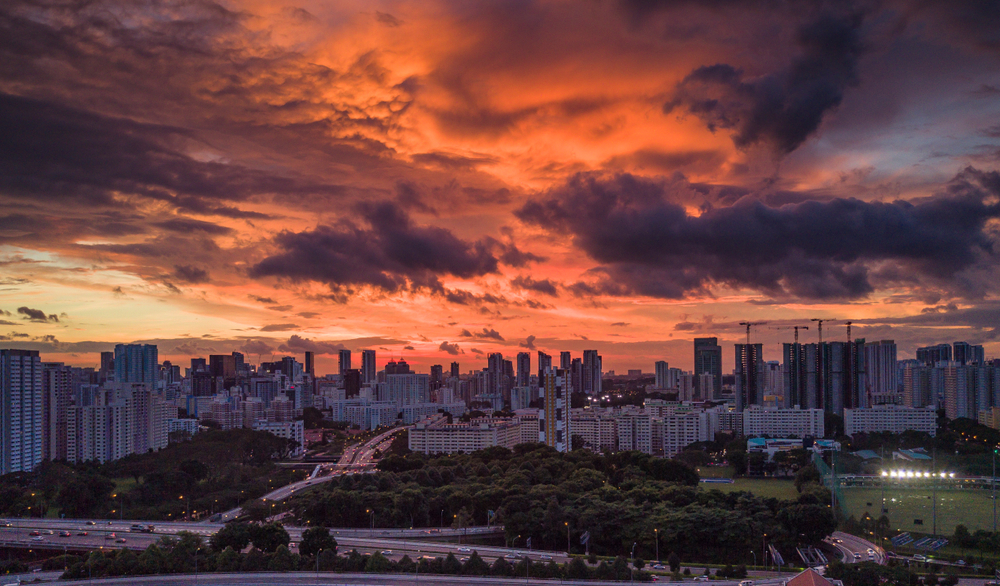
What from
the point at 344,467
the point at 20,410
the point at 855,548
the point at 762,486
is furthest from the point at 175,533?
the point at 762,486

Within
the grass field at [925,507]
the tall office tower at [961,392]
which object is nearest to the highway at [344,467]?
the grass field at [925,507]

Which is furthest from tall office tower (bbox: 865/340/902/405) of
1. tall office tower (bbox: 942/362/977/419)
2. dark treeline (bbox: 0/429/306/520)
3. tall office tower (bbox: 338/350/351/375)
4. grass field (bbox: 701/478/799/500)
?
tall office tower (bbox: 338/350/351/375)

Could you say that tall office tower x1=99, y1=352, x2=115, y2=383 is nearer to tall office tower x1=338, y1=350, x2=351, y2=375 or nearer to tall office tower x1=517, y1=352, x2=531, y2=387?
tall office tower x1=338, y1=350, x2=351, y2=375

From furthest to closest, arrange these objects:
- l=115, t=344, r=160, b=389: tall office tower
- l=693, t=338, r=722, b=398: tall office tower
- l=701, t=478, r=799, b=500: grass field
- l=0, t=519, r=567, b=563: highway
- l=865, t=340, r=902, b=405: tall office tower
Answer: l=693, t=338, r=722, b=398: tall office tower < l=865, t=340, r=902, b=405: tall office tower < l=115, t=344, r=160, b=389: tall office tower < l=701, t=478, r=799, b=500: grass field < l=0, t=519, r=567, b=563: highway

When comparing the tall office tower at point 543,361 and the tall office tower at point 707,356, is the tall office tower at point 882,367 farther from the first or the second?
the tall office tower at point 543,361

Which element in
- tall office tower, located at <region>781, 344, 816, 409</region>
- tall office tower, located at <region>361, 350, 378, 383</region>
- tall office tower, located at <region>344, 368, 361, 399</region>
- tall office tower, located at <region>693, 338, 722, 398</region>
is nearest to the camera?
tall office tower, located at <region>781, 344, 816, 409</region>

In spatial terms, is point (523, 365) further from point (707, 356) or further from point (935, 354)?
point (935, 354)
